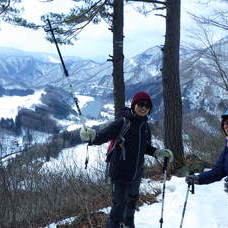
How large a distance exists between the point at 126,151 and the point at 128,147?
5 centimetres

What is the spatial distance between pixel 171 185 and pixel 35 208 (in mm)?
2505

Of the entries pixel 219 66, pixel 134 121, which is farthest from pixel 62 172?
pixel 219 66

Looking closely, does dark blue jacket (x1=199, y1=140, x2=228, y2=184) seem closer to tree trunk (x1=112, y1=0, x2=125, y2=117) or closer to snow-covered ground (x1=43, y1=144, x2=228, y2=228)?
snow-covered ground (x1=43, y1=144, x2=228, y2=228)

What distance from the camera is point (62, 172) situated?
9.69 m

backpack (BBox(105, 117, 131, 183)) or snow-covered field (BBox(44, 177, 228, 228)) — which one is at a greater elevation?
backpack (BBox(105, 117, 131, 183))

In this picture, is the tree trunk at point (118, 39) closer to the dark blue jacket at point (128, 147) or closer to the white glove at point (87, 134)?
the dark blue jacket at point (128, 147)

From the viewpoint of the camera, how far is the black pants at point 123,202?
5.24 metres

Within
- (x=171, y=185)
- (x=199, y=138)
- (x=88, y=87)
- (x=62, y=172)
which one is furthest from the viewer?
(x=88, y=87)

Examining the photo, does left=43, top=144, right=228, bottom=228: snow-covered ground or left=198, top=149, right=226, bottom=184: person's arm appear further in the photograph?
left=43, top=144, right=228, bottom=228: snow-covered ground

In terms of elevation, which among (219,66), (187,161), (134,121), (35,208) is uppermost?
(219,66)

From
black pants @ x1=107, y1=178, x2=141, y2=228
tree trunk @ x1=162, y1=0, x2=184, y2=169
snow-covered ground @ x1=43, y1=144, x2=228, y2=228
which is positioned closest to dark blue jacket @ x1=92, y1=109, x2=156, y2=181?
black pants @ x1=107, y1=178, x2=141, y2=228

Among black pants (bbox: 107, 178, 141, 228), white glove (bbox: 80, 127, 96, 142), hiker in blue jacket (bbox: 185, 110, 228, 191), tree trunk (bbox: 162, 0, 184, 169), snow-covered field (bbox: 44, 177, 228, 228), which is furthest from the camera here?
tree trunk (bbox: 162, 0, 184, 169)

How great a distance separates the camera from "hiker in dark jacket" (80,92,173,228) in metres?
5.11

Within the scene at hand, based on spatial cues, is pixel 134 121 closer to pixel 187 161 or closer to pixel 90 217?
pixel 90 217
